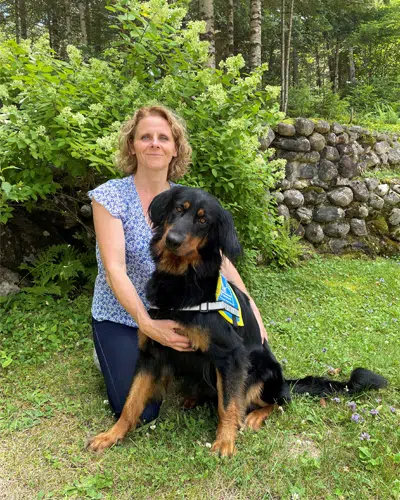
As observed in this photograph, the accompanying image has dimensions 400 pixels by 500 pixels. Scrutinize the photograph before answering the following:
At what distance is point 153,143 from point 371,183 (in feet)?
19.7

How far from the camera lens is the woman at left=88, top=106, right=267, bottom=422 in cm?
241

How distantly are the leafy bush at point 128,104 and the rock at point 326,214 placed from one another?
3.54m

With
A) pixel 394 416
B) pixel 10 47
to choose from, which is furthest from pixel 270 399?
pixel 10 47

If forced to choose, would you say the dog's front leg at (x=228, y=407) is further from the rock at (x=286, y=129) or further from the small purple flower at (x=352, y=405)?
the rock at (x=286, y=129)

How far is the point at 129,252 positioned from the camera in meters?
2.62

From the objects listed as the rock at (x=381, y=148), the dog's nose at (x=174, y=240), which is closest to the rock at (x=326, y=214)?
the rock at (x=381, y=148)

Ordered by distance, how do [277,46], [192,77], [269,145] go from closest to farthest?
[192,77] < [269,145] < [277,46]

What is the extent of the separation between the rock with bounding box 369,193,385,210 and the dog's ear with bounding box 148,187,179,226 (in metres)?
6.14

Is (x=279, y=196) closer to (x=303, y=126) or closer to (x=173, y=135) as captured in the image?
(x=303, y=126)

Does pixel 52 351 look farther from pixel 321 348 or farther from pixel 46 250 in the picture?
pixel 321 348

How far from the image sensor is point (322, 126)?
6852 millimetres

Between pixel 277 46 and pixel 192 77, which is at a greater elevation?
pixel 277 46

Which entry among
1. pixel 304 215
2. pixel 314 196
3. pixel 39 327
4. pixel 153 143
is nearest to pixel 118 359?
pixel 39 327

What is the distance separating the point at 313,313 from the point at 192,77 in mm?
2769
